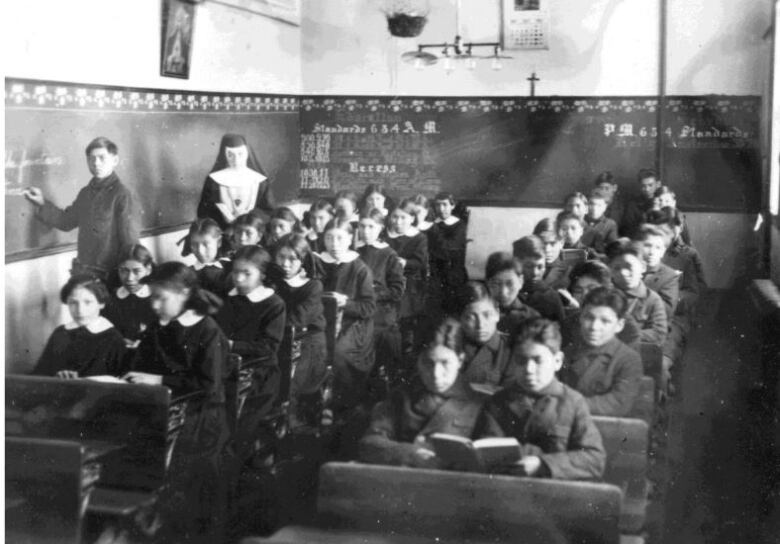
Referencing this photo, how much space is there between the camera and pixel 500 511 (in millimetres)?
1923

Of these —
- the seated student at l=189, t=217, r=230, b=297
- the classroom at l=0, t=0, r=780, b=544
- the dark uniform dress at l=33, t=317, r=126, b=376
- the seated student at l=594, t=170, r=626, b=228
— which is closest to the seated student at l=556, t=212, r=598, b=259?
the classroom at l=0, t=0, r=780, b=544

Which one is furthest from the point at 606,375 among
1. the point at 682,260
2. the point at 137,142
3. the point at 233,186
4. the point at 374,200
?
the point at 233,186

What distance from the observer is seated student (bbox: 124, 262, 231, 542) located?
2283 mm

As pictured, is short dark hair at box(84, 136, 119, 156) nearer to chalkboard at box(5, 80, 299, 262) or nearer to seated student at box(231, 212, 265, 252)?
chalkboard at box(5, 80, 299, 262)

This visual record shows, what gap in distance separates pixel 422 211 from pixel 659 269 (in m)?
0.79

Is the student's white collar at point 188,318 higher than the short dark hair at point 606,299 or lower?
lower

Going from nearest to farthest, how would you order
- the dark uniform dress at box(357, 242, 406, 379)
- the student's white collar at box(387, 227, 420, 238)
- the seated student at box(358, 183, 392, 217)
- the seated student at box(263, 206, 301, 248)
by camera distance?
the dark uniform dress at box(357, 242, 406, 379)
the seated student at box(358, 183, 392, 217)
the student's white collar at box(387, 227, 420, 238)
the seated student at box(263, 206, 301, 248)

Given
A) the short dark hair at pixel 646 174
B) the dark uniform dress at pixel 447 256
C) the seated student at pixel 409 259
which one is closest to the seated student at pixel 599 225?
the short dark hair at pixel 646 174

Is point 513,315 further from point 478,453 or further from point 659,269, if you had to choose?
point 478,453

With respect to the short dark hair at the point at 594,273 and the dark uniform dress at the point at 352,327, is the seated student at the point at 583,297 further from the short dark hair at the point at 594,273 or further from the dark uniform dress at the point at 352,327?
the dark uniform dress at the point at 352,327

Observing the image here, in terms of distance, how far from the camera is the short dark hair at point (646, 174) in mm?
2833

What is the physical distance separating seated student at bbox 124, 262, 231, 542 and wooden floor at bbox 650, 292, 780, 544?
1049 millimetres

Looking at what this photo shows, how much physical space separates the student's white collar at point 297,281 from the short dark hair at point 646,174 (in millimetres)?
1084

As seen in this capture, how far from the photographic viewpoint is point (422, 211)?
3.14m
